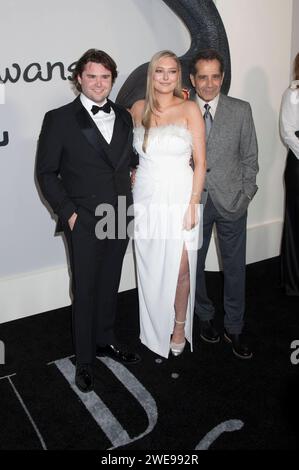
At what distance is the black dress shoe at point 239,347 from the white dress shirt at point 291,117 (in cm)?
148

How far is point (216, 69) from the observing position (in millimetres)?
2684

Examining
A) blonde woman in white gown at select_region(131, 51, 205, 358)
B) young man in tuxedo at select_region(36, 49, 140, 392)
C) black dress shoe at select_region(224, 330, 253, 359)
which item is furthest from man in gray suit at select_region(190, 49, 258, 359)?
young man in tuxedo at select_region(36, 49, 140, 392)

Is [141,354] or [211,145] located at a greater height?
[211,145]

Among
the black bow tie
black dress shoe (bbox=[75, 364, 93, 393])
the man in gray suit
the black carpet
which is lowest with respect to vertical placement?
the black carpet

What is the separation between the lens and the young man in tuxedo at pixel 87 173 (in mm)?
2438

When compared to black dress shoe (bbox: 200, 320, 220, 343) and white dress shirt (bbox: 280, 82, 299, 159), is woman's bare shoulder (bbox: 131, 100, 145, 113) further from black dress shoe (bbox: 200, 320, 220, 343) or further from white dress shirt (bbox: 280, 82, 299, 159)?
black dress shoe (bbox: 200, 320, 220, 343)

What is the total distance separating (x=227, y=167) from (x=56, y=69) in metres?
1.49

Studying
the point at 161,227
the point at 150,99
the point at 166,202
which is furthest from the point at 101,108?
the point at 161,227

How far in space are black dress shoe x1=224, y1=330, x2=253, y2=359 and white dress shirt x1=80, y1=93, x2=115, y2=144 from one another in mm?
1535

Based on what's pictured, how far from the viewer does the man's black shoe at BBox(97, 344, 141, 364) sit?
292 centimetres

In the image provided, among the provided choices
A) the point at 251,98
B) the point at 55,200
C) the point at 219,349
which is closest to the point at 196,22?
the point at 251,98

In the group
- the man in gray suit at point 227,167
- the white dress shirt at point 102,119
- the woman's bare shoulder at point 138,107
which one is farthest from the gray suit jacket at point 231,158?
the white dress shirt at point 102,119

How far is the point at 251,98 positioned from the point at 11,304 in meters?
2.70

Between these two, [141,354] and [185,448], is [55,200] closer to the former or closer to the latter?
[141,354]
